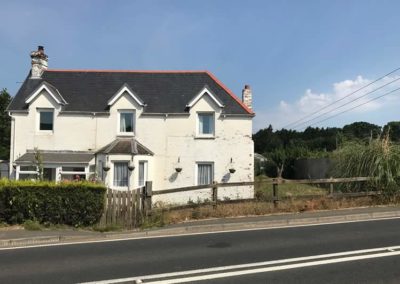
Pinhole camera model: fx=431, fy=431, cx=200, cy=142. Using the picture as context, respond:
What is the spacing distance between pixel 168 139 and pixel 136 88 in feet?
13.7

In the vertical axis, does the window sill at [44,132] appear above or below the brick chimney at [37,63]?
below

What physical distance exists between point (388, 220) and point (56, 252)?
9.36 meters

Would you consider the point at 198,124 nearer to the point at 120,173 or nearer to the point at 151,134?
the point at 151,134

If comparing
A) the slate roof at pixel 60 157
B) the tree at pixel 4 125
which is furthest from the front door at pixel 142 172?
the tree at pixel 4 125

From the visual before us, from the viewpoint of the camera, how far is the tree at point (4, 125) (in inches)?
1919

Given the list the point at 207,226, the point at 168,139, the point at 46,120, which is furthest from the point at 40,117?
the point at 207,226

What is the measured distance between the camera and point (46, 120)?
25.0m

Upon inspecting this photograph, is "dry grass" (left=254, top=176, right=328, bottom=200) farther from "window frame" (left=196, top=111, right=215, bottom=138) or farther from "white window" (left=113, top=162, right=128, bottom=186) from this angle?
"white window" (left=113, top=162, right=128, bottom=186)

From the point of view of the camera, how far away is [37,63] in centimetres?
2688

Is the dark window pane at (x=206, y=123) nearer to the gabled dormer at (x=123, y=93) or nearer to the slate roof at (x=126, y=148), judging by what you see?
the slate roof at (x=126, y=148)

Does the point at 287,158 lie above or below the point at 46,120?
below

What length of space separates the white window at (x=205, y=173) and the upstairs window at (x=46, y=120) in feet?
29.2

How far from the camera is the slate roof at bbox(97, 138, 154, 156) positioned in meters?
23.4

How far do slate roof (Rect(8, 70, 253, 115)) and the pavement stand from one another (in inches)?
471
